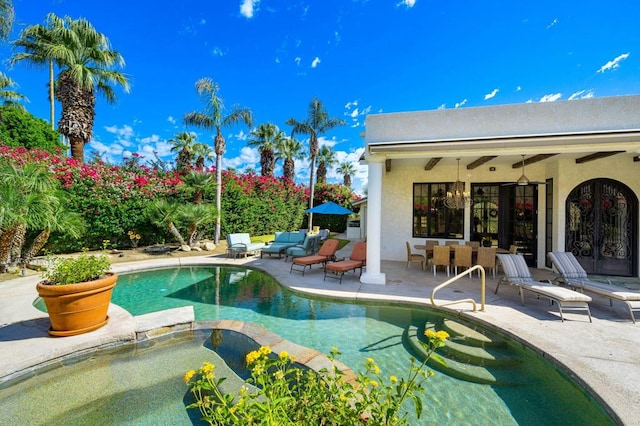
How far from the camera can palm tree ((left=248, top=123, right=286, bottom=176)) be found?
25.8m

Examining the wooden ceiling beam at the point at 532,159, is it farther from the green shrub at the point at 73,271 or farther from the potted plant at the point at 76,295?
the green shrub at the point at 73,271

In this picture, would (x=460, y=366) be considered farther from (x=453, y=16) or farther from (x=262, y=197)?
(x=262, y=197)

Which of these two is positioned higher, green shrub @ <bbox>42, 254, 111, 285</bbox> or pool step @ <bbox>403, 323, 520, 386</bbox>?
green shrub @ <bbox>42, 254, 111, 285</bbox>

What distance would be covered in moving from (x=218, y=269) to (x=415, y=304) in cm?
742

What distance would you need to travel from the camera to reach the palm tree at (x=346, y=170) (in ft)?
145

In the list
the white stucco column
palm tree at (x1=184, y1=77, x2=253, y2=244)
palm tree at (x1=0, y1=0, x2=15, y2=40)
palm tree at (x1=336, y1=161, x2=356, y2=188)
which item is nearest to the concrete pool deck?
the white stucco column

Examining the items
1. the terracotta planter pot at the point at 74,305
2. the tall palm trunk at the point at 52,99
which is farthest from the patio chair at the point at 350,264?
the tall palm trunk at the point at 52,99

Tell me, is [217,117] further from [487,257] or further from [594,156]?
[594,156]

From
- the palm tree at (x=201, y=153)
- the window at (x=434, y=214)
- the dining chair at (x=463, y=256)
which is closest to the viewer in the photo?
the dining chair at (x=463, y=256)

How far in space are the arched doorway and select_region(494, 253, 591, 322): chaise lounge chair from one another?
449cm

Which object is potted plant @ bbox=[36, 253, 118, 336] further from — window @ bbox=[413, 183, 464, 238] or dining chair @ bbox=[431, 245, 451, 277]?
window @ bbox=[413, 183, 464, 238]

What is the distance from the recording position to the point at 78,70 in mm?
13148

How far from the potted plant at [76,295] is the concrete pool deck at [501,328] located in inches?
7.1

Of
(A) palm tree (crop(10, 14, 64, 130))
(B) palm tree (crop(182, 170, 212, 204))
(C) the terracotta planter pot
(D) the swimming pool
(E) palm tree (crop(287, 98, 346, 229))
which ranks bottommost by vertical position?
(D) the swimming pool
